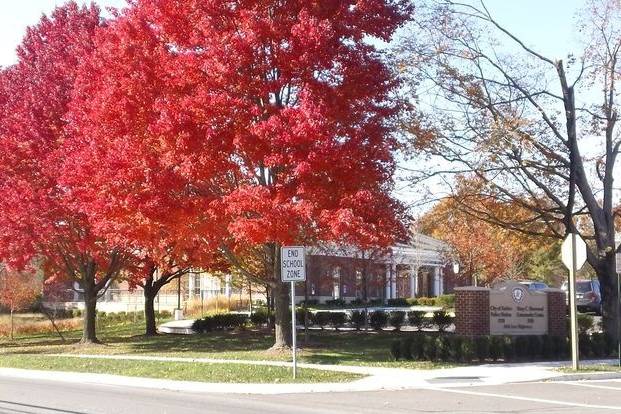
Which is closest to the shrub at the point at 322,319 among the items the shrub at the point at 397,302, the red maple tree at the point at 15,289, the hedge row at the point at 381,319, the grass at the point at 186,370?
the hedge row at the point at 381,319

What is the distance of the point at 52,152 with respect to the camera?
25250 mm

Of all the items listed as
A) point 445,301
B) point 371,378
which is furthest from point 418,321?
point 445,301

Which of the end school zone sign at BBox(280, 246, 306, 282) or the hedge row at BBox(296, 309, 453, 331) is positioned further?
the hedge row at BBox(296, 309, 453, 331)

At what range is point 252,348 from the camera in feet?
82.5

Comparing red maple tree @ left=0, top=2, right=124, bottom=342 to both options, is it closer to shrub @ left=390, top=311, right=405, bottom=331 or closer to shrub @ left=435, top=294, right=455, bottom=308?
shrub @ left=390, top=311, right=405, bottom=331

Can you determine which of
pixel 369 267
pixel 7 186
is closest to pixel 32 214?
pixel 7 186

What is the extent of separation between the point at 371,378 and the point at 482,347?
4.70 meters

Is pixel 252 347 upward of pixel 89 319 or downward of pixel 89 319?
downward

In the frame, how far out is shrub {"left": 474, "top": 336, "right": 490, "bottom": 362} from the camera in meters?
20.2

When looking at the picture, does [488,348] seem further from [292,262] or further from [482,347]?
[292,262]

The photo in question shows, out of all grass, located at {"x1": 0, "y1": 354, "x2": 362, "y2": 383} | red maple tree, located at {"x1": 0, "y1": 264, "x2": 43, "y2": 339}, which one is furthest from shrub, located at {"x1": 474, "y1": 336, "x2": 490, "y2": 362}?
red maple tree, located at {"x1": 0, "y1": 264, "x2": 43, "y2": 339}

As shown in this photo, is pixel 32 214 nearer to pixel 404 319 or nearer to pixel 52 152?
pixel 52 152

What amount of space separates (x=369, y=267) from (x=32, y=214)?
16556 mm

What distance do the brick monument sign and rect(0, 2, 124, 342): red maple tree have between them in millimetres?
12360
